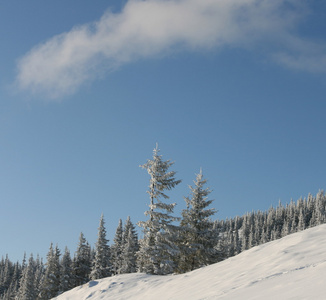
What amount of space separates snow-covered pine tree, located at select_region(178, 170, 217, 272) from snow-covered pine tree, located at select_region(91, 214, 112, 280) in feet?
82.6

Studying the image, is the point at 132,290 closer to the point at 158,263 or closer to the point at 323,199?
the point at 158,263

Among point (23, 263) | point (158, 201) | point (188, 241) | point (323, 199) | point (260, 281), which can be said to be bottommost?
point (260, 281)

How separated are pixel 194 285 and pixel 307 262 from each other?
454cm

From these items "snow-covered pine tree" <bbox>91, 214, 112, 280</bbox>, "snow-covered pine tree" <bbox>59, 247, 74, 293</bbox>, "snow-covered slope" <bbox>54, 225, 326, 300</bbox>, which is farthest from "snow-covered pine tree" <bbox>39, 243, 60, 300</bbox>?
"snow-covered slope" <bbox>54, 225, 326, 300</bbox>

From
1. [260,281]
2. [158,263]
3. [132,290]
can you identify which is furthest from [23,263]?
[260,281]

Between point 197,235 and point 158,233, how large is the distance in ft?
14.2

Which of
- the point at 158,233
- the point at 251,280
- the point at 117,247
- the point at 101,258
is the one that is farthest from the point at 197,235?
the point at 117,247

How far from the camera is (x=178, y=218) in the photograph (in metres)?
30.3

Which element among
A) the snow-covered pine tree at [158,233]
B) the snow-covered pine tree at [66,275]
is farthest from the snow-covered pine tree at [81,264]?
the snow-covered pine tree at [158,233]

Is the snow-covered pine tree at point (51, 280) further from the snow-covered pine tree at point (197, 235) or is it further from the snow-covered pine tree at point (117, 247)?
the snow-covered pine tree at point (197, 235)

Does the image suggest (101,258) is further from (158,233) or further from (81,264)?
(158,233)

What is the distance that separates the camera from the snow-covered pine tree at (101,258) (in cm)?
5188

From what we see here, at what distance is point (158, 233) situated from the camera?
28516mm

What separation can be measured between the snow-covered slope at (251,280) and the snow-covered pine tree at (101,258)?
34.6 metres
